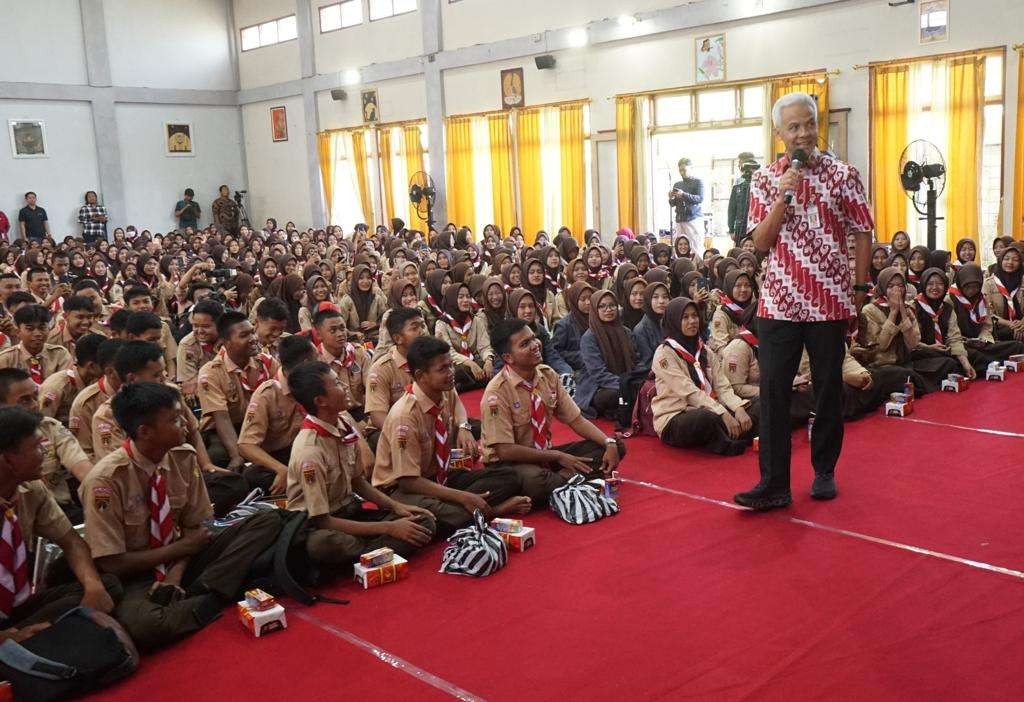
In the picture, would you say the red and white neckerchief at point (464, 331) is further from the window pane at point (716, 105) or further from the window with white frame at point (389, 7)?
the window with white frame at point (389, 7)

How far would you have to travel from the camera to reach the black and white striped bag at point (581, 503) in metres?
3.85

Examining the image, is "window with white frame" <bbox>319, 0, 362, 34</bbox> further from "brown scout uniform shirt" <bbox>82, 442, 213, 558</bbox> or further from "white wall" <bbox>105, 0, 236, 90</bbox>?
"brown scout uniform shirt" <bbox>82, 442, 213, 558</bbox>

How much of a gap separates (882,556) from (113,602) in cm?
263

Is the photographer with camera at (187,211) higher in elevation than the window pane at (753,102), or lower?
lower

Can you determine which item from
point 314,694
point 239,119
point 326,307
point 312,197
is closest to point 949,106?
point 326,307

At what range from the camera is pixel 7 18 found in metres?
16.7

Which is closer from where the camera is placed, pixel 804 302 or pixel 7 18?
pixel 804 302

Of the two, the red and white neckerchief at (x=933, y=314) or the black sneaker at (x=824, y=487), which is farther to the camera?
the red and white neckerchief at (x=933, y=314)

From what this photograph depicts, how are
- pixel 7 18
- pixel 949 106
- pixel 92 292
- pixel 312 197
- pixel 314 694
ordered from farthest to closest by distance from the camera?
pixel 312 197, pixel 7 18, pixel 949 106, pixel 92 292, pixel 314 694

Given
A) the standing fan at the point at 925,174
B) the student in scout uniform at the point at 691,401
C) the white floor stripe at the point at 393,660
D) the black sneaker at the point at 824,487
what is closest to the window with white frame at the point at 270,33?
the standing fan at the point at 925,174

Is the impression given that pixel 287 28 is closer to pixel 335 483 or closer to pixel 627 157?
pixel 627 157

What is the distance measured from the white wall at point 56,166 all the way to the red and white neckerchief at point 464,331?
44.4 ft

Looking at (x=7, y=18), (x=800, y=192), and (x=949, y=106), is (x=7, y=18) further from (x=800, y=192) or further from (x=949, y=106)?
(x=800, y=192)

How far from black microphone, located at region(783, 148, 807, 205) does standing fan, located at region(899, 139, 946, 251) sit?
632 centimetres
